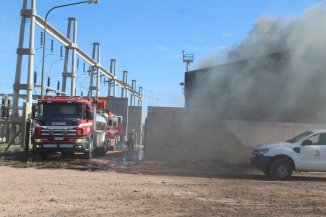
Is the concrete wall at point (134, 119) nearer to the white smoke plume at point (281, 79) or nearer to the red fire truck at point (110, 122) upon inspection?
the red fire truck at point (110, 122)

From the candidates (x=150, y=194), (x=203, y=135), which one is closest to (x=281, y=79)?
(x=203, y=135)

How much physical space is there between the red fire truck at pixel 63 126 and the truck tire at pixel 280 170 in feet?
28.8

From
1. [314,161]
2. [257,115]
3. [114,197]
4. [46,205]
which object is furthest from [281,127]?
[46,205]

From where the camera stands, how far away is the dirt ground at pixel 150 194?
897cm

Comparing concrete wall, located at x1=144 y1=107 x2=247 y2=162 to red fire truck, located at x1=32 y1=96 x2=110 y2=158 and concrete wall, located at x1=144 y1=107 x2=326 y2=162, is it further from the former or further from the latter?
red fire truck, located at x1=32 y1=96 x2=110 y2=158

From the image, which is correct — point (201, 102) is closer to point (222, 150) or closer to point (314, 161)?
point (222, 150)

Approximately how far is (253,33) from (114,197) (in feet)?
59.1

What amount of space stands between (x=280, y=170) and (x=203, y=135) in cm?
691

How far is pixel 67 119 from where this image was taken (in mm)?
20797

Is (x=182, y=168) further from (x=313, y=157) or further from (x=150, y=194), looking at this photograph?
(x=150, y=194)

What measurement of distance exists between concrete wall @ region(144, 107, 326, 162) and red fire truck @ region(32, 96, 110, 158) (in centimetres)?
302

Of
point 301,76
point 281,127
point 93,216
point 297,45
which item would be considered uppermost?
point 297,45

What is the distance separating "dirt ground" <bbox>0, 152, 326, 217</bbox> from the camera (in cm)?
897

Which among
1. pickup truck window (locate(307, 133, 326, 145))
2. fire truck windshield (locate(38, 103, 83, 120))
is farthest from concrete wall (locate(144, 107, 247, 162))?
pickup truck window (locate(307, 133, 326, 145))
